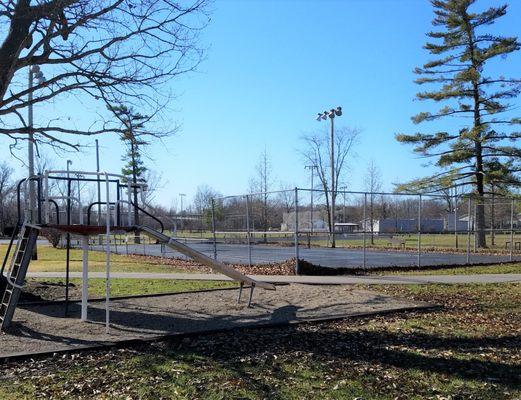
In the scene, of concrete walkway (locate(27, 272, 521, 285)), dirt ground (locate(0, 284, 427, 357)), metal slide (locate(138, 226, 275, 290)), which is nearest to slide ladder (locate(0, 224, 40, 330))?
dirt ground (locate(0, 284, 427, 357))

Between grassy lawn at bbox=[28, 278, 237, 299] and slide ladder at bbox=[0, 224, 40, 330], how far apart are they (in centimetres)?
333

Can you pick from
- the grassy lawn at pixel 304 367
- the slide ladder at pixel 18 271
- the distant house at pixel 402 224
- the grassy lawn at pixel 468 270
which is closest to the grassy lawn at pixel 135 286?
the slide ladder at pixel 18 271

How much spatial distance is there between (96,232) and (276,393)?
14.8ft

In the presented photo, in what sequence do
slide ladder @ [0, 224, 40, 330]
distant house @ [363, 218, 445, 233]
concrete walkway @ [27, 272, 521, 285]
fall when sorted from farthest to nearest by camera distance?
distant house @ [363, 218, 445, 233], concrete walkway @ [27, 272, 521, 285], slide ladder @ [0, 224, 40, 330]

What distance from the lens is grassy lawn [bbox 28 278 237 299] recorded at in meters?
12.7

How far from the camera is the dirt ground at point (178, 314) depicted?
7.91 metres

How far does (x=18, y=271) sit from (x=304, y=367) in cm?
479

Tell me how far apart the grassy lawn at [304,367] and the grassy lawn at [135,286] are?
509cm

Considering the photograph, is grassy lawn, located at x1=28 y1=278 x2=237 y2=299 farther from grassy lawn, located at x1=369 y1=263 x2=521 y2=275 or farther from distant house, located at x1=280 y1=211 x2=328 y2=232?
distant house, located at x1=280 y1=211 x2=328 y2=232

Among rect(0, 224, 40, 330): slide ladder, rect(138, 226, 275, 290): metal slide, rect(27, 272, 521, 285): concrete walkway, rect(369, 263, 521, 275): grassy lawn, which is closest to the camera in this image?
rect(0, 224, 40, 330): slide ladder

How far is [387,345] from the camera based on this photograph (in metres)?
7.52

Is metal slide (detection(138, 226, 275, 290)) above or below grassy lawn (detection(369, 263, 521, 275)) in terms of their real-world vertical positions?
above

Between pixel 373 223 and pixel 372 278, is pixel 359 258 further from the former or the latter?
pixel 372 278

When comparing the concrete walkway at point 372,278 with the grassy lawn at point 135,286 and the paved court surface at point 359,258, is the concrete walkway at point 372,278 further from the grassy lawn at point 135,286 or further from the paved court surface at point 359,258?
the paved court surface at point 359,258
